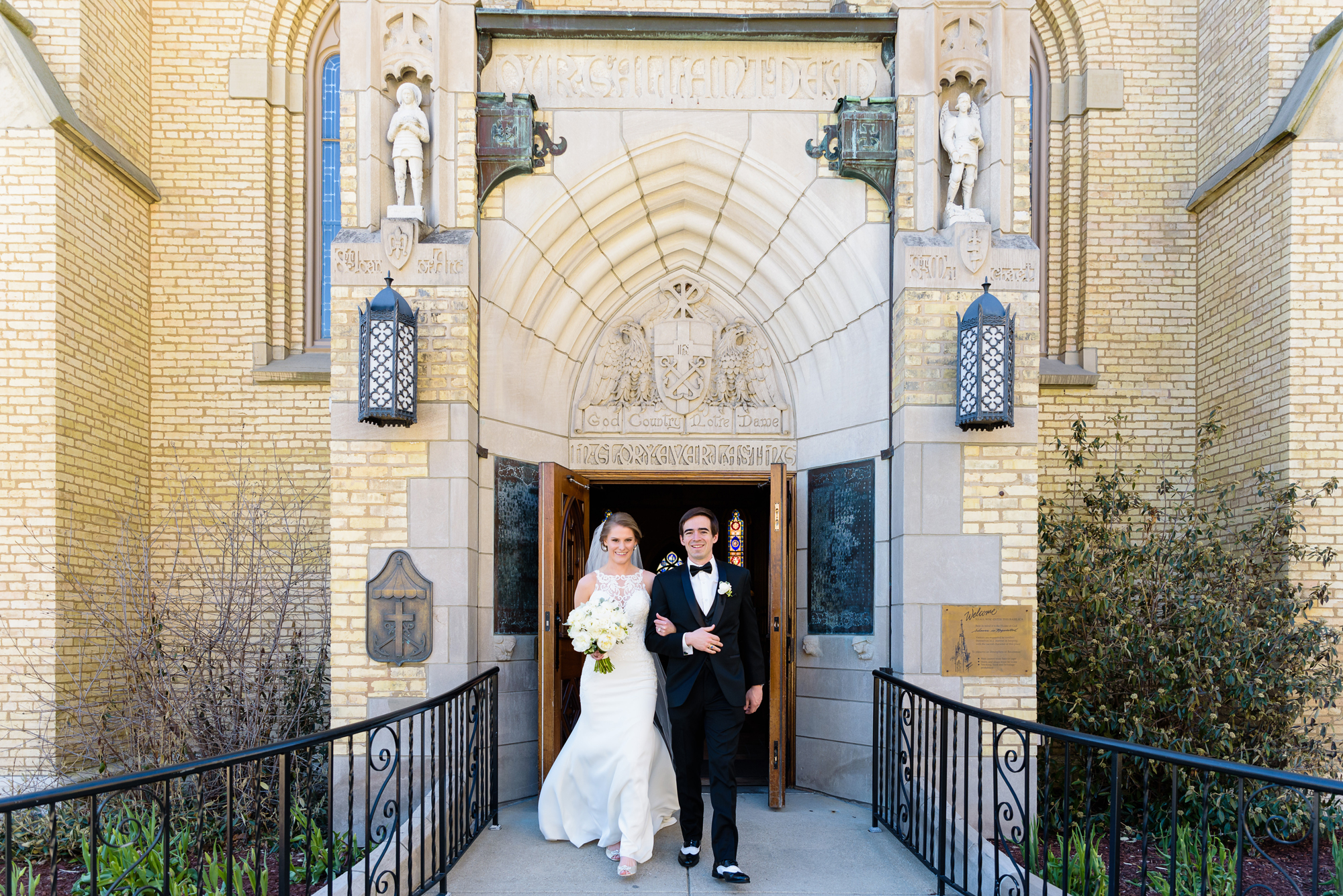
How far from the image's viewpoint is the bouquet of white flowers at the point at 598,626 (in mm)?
5121

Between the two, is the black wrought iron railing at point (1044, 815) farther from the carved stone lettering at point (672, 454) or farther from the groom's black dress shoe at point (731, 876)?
the carved stone lettering at point (672, 454)

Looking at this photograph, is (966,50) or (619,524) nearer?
(619,524)

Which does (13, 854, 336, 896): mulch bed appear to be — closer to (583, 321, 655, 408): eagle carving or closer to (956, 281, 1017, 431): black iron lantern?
(583, 321, 655, 408): eagle carving

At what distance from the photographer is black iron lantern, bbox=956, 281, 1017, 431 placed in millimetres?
6168

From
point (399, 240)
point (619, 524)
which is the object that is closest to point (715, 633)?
point (619, 524)

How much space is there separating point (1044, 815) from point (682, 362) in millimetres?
4245

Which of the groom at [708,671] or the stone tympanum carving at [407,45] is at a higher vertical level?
the stone tympanum carving at [407,45]

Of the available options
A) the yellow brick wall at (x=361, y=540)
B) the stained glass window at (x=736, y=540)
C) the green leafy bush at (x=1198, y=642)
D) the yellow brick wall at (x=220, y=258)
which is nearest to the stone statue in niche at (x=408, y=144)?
the yellow brick wall at (x=361, y=540)

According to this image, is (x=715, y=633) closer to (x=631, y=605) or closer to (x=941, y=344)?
(x=631, y=605)

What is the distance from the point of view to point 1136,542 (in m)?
8.74

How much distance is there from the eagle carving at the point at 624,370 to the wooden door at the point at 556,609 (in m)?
0.85

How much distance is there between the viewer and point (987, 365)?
244 inches

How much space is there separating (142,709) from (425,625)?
8.10 feet

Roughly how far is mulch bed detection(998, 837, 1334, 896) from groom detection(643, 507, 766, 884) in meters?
1.87
